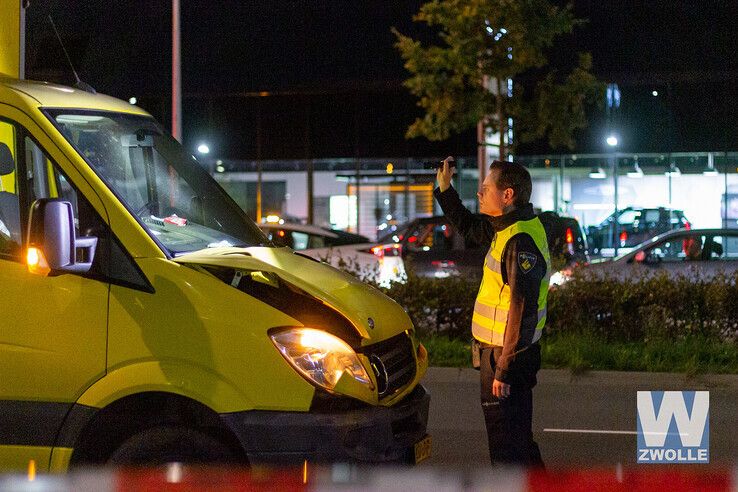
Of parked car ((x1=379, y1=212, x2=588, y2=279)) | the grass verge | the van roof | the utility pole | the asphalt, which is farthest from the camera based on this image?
parked car ((x1=379, y1=212, x2=588, y2=279))

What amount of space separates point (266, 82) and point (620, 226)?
10819 millimetres

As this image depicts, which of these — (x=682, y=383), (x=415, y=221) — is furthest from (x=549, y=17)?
(x=682, y=383)

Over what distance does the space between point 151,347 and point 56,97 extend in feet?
4.73

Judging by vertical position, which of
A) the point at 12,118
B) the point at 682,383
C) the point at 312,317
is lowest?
the point at 682,383

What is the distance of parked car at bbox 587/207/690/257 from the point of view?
30078mm

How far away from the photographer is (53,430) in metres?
5.07

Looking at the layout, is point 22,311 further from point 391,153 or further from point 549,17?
point 391,153

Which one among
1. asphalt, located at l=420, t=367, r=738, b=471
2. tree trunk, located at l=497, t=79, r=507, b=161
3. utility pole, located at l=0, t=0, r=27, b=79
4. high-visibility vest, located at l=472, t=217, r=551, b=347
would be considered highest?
tree trunk, located at l=497, t=79, r=507, b=161

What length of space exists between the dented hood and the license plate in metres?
0.56

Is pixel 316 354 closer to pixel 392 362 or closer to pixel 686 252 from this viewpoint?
pixel 392 362

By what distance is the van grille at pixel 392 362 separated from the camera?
5.25 metres

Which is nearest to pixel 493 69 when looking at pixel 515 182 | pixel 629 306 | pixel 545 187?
pixel 629 306
